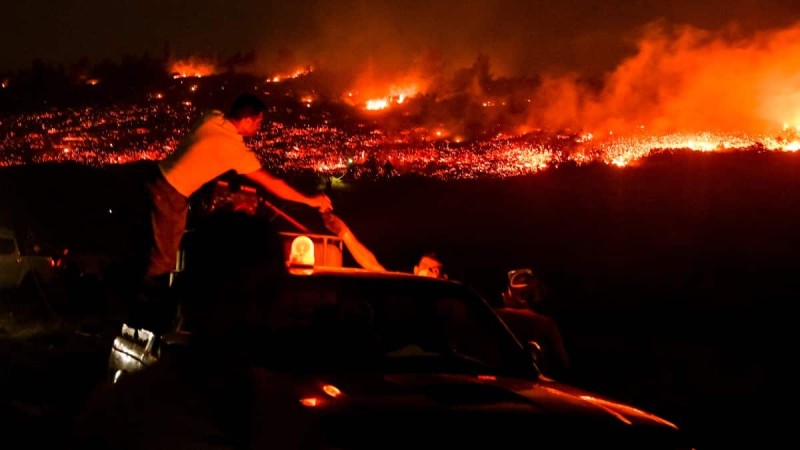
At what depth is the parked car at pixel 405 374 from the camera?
11.9ft

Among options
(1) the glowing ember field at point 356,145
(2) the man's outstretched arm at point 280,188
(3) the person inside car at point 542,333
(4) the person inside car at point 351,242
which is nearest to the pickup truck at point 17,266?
Answer: (1) the glowing ember field at point 356,145

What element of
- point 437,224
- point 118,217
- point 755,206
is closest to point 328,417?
point 755,206

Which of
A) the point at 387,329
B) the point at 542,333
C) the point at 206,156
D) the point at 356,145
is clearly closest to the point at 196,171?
the point at 206,156

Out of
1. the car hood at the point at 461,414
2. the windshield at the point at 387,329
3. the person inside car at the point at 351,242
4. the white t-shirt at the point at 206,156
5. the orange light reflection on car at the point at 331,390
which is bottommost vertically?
the car hood at the point at 461,414

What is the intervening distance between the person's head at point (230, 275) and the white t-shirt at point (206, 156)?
76 centimetres

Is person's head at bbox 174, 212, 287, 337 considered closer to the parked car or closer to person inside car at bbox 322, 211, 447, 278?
the parked car

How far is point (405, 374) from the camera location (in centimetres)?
451

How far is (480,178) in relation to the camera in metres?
34.2

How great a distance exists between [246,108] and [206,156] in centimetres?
42

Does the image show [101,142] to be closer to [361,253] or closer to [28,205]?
[28,205]

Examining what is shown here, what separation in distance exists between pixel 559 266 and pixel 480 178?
10445 millimetres

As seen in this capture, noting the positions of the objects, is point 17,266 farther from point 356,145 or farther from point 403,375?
point 403,375

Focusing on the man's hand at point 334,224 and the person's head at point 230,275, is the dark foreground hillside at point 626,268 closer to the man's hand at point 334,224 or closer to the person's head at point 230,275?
the man's hand at point 334,224

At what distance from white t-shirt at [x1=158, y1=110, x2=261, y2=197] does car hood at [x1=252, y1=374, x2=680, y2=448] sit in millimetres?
2642
